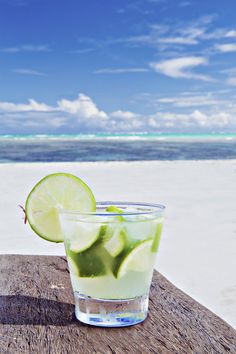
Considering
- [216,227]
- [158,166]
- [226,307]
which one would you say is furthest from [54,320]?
[158,166]

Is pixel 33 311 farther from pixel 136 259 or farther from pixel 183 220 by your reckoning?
pixel 183 220

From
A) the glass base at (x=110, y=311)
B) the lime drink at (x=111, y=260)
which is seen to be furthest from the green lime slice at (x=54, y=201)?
the glass base at (x=110, y=311)

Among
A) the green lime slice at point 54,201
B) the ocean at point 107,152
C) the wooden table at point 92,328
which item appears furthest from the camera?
the ocean at point 107,152

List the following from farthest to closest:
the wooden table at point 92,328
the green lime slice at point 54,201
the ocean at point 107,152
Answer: the ocean at point 107,152 < the green lime slice at point 54,201 < the wooden table at point 92,328

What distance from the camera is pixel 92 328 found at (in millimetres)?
765

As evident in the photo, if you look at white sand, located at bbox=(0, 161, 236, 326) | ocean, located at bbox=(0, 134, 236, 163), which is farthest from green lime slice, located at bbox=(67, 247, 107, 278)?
ocean, located at bbox=(0, 134, 236, 163)

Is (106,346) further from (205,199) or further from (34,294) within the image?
(205,199)

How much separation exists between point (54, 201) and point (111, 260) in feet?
0.52

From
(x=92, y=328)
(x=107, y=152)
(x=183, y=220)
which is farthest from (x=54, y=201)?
(x=107, y=152)

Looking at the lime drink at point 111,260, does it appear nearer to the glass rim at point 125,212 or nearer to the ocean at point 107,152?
the glass rim at point 125,212

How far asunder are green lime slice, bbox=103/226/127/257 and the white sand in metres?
1.70

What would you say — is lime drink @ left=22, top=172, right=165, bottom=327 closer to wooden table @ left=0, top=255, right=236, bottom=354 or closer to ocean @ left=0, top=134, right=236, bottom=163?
wooden table @ left=0, top=255, right=236, bottom=354

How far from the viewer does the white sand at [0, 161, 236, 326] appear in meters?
2.84

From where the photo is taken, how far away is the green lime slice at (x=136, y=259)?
785 millimetres
